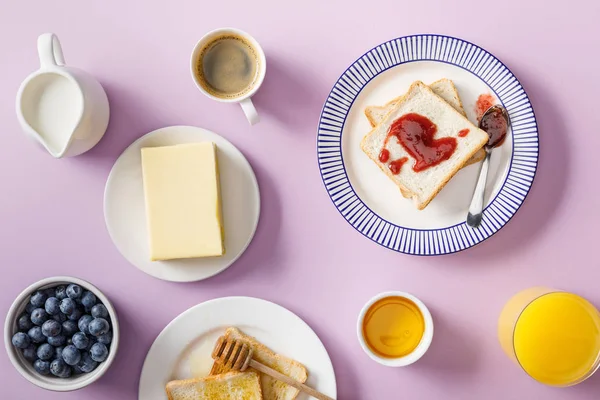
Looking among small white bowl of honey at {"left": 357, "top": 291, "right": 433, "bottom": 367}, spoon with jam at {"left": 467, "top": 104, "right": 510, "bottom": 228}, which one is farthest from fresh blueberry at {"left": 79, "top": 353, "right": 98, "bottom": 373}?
spoon with jam at {"left": 467, "top": 104, "right": 510, "bottom": 228}

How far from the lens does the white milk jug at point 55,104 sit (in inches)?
55.7

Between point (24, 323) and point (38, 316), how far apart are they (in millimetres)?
44

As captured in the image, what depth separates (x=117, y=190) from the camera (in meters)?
1.57

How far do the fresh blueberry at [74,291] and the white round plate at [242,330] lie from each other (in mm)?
235

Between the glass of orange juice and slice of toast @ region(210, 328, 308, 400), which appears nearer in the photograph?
the glass of orange juice

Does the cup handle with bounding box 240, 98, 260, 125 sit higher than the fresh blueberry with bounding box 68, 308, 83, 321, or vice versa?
the cup handle with bounding box 240, 98, 260, 125

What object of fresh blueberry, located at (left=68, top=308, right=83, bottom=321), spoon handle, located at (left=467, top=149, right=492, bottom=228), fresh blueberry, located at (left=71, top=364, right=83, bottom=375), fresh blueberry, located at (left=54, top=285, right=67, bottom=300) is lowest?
fresh blueberry, located at (left=71, top=364, right=83, bottom=375)

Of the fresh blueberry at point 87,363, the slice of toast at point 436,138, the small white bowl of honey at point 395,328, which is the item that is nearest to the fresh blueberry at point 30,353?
the fresh blueberry at point 87,363

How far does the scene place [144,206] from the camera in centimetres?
157

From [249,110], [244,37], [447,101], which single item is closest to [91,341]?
[249,110]

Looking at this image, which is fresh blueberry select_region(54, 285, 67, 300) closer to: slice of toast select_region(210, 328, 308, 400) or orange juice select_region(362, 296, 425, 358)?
slice of toast select_region(210, 328, 308, 400)

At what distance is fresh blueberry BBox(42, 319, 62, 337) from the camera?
1.48 metres

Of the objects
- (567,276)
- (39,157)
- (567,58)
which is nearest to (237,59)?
(39,157)

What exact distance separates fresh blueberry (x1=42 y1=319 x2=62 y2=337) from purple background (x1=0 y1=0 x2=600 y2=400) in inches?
6.9
